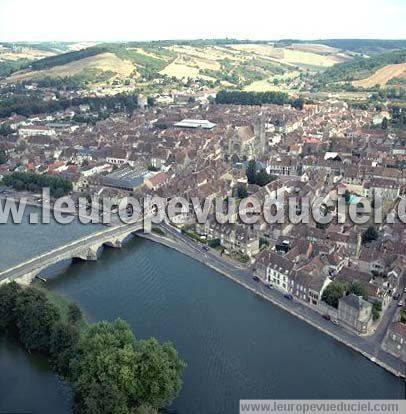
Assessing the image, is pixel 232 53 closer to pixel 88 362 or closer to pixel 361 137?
pixel 361 137

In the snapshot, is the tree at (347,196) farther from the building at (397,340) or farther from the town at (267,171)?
the building at (397,340)

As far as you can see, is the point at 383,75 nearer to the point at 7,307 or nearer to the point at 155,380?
the point at 7,307

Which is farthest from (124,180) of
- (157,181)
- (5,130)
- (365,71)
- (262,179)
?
(365,71)

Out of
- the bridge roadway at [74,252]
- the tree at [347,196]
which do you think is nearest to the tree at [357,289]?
the tree at [347,196]

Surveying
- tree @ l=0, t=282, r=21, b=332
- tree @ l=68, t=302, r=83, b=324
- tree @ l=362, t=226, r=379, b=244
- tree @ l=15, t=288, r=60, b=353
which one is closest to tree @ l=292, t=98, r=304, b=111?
tree @ l=362, t=226, r=379, b=244

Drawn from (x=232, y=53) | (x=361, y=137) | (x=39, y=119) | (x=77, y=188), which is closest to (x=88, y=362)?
(x=77, y=188)

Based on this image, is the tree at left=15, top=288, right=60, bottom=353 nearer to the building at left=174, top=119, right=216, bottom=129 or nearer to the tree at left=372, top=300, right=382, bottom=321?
the tree at left=372, top=300, right=382, bottom=321
